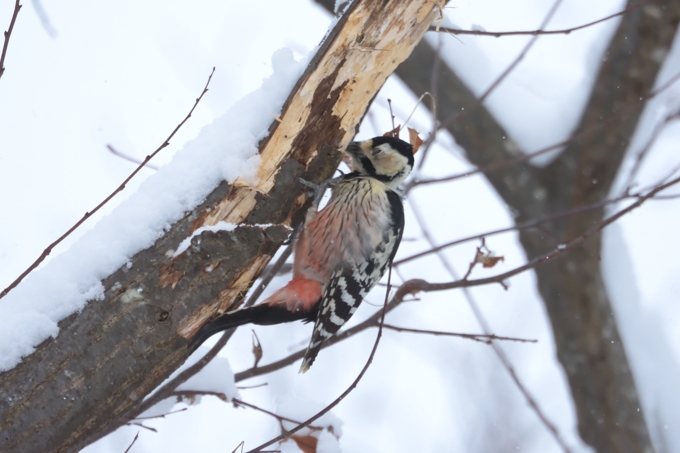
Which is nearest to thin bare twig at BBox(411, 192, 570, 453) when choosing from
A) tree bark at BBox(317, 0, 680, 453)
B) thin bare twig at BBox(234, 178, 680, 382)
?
thin bare twig at BBox(234, 178, 680, 382)

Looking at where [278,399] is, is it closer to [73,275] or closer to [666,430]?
[73,275]

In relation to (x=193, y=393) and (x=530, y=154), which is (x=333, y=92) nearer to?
(x=530, y=154)

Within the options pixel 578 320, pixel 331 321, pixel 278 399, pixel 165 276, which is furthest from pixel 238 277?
pixel 578 320

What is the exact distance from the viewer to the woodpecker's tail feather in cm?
190

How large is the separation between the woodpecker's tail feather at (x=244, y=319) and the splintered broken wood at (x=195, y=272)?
0.14ft

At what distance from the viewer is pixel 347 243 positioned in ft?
8.57

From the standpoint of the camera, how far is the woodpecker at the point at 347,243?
2.44 meters

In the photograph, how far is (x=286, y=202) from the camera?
7.02 feet

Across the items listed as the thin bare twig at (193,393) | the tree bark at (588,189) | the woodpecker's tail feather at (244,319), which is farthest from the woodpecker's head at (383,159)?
the tree bark at (588,189)

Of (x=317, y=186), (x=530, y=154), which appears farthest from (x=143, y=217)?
(x=530, y=154)

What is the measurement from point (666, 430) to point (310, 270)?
4.28 meters

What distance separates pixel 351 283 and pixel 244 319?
657 mm

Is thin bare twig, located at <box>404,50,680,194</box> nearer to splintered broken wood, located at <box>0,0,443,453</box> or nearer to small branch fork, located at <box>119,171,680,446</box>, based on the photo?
A: small branch fork, located at <box>119,171,680,446</box>

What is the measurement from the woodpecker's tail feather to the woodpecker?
11 millimetres
